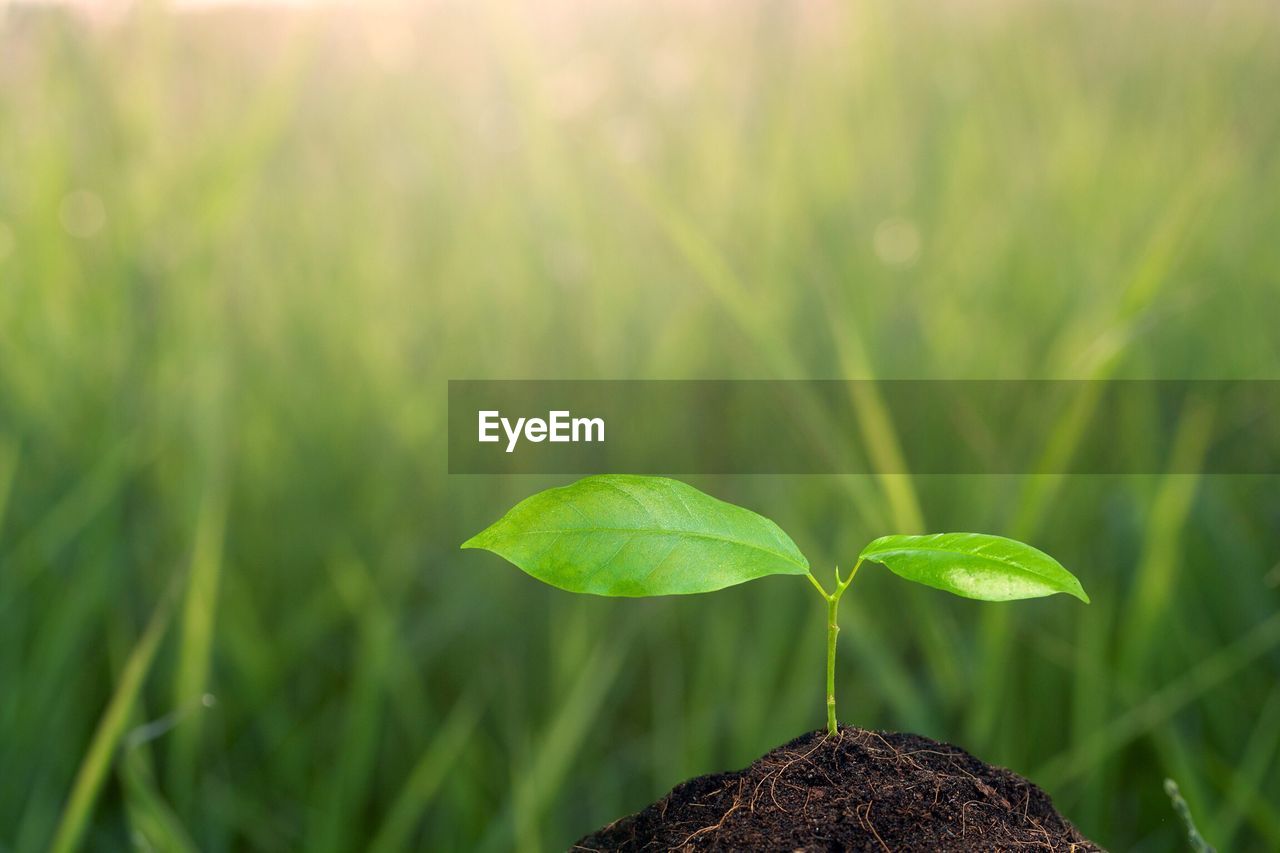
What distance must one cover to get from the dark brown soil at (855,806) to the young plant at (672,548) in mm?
44

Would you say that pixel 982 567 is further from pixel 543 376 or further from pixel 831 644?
pixel 543 376

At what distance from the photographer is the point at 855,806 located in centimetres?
41

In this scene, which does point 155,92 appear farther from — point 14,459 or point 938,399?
point 938,399

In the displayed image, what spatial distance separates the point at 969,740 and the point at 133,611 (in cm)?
74

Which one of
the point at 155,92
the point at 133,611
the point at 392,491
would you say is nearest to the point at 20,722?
the point at 133,611

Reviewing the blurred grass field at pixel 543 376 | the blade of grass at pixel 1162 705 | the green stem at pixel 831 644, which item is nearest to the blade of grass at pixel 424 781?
the blurred grass field at pixel 543 376

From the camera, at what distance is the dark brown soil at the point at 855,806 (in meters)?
0.40

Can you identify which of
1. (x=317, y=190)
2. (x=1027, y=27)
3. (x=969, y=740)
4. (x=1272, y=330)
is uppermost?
(x=1027, y=27)

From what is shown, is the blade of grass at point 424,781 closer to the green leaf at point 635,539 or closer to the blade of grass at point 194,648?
the blade of grass at point 194,648

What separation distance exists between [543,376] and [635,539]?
897mm

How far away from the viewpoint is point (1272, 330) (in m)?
1.32

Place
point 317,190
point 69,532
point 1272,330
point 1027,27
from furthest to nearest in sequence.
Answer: point 1027,27
point 317,190
point 1272,330
point 69,532

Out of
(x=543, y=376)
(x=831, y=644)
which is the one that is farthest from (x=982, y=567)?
(x=543, y=376)

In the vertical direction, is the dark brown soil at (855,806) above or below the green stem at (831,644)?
below
